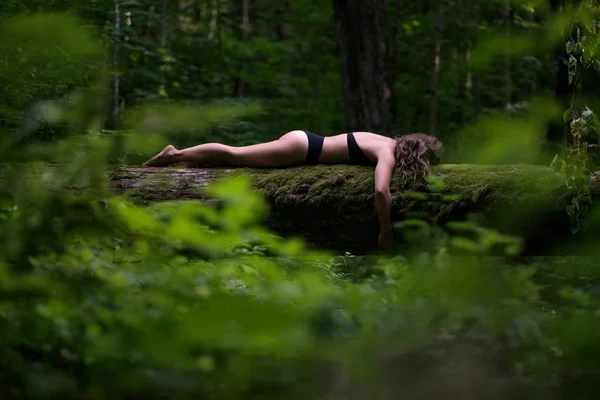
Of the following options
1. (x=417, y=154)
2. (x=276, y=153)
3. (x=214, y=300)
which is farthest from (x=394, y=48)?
(x=214, y=300)

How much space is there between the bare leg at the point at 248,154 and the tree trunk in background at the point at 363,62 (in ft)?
9.08

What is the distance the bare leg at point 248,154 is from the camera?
5645 millimetres

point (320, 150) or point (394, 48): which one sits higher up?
point (394, 48)

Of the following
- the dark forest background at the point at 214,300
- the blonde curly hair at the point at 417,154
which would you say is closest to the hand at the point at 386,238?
the blonde curly hair at the point at 417,154

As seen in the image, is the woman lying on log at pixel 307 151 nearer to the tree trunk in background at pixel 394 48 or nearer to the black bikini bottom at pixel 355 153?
the black bikini bottom at pixel 355 153

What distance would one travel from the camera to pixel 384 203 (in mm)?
5016

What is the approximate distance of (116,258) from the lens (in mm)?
1986

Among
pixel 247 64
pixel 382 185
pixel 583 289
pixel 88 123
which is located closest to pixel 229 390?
pixel 88 123

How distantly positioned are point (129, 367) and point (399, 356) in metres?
0.64

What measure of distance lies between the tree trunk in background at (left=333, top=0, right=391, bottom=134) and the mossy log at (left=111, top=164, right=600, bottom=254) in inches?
117

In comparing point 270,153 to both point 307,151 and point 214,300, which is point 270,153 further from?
point 214,300

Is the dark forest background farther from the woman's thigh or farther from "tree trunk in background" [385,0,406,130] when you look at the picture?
"tree trunk in background" [385,0,406,130]

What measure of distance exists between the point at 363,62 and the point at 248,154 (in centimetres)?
Answer: 320

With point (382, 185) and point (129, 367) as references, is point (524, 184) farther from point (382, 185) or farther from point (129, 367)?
point (129, 367)
